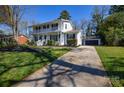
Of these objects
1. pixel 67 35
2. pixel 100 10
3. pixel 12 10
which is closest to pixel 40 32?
pixel 67 35

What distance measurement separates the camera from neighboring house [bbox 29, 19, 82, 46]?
27172 millimetres

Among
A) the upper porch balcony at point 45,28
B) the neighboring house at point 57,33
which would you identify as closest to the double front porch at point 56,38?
the neighboring house at point 57,33

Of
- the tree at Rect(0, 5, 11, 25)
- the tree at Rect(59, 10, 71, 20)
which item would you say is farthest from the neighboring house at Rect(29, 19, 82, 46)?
the tree at Rect(59, 10, 71, 20)

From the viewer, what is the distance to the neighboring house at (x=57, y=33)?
2717 cm

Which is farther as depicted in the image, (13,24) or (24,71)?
(13,24)

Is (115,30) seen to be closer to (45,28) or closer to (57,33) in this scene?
(57,33)

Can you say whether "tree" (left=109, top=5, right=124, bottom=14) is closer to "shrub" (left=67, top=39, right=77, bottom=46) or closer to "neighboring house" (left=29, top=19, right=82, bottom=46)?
"neighboring house" (left=29, top=19, right=82, bottom=46)

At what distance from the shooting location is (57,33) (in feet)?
90.8

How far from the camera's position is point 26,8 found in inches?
1030

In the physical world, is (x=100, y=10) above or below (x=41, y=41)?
above

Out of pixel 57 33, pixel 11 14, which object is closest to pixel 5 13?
pixel 11 14

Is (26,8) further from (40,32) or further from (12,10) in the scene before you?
(40,32)
